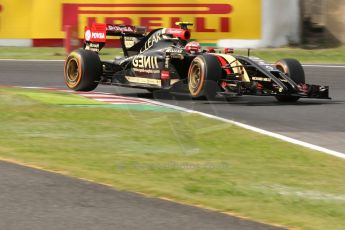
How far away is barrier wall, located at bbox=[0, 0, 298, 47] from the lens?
70.8ft

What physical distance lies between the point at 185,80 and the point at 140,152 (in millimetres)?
4888

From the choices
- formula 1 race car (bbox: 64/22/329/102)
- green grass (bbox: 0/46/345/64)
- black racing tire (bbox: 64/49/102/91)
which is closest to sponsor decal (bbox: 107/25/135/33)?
formula 1 race car (bbox: 64/22/329/102)

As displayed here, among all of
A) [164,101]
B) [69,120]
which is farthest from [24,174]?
[164,101]

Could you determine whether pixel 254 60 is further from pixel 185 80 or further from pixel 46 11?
pixel 46 11

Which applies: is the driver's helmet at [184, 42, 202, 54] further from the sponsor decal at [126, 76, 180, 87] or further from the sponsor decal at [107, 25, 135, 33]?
→ the sponsor decal at [107, 25, 135, 33]

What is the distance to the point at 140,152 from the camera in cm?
797

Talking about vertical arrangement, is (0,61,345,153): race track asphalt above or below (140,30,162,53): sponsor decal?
below

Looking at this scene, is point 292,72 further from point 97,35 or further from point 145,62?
point 97,35

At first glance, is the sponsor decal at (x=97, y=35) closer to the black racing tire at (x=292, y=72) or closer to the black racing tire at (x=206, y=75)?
the black racing tire at (x=206, y=75)


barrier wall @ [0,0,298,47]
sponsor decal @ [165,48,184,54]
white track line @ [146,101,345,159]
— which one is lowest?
white track line @ [146,101,345,159]

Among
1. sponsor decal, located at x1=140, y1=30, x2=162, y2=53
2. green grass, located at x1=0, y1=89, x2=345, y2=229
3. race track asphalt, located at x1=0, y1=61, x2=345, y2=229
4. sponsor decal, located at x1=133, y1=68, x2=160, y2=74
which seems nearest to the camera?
race track asphalt, located at x1=0, y1=61, x2=345, y2=229

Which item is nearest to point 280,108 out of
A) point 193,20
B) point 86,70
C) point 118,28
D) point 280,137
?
point 280,137

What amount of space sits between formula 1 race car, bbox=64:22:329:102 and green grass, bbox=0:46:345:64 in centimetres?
681

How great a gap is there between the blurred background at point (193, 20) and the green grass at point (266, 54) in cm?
26
